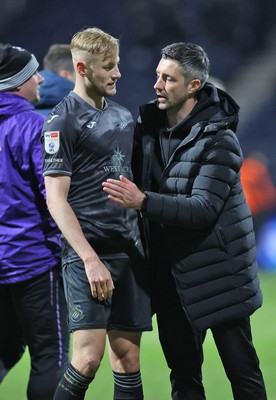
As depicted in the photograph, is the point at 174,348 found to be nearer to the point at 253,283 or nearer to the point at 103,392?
the point at 253,283

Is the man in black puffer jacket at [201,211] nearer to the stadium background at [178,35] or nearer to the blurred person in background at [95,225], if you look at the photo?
the blurred person in background at [95,225]

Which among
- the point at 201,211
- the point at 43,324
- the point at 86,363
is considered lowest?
the point at 43,324

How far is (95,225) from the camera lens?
3.69m

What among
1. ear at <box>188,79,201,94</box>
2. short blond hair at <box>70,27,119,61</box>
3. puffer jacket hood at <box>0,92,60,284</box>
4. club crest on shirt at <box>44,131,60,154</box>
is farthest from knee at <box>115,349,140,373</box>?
short blond hair at <box>70,27,119,61</box>

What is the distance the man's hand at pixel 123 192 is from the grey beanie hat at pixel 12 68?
97cm

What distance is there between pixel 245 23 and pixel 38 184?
26.1ft

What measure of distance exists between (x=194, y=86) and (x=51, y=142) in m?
0.68

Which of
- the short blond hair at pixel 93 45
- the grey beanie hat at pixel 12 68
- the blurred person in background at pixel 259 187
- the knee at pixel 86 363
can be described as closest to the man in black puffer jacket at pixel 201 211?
the short blond hair at pixel 93 45

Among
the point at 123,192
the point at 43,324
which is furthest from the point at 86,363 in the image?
the point at 123,192

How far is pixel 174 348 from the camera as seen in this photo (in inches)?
156

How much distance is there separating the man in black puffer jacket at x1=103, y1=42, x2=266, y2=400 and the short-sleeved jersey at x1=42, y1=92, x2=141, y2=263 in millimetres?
175

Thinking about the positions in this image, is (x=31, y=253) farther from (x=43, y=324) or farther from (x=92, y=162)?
(x=92, y=162)

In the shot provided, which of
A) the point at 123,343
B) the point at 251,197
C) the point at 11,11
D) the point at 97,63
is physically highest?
the point at 97,63

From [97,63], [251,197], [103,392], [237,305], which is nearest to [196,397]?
[237,305]
